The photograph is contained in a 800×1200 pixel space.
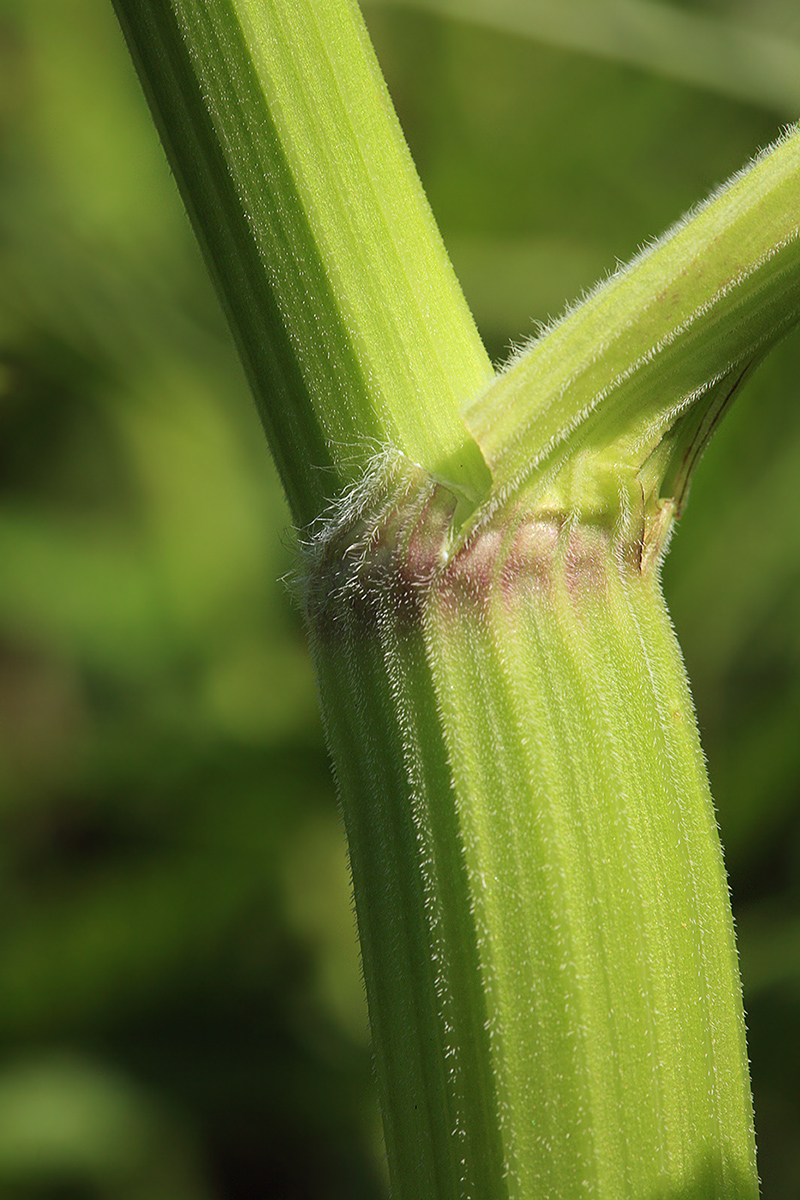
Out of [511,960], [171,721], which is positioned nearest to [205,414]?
[171,721]

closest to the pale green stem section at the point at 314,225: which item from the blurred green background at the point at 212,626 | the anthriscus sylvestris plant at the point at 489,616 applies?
the anthriscus sylvestris plant at the point at 489,616

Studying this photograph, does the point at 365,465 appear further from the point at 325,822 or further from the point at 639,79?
the point at 639,79

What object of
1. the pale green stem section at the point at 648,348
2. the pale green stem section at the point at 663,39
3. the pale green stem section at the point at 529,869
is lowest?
the pale green stem section at the point at 529,869

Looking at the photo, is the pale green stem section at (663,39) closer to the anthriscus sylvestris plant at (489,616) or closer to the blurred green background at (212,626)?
the blurred green background at (212,626)

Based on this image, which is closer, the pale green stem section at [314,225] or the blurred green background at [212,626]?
the pale green stem section at [314,225]

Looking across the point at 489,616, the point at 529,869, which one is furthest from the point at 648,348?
the point at 529,869

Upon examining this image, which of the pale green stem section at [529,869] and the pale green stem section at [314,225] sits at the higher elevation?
the pale green stem section at [314,225]

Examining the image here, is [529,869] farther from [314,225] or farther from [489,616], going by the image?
[314,225]
